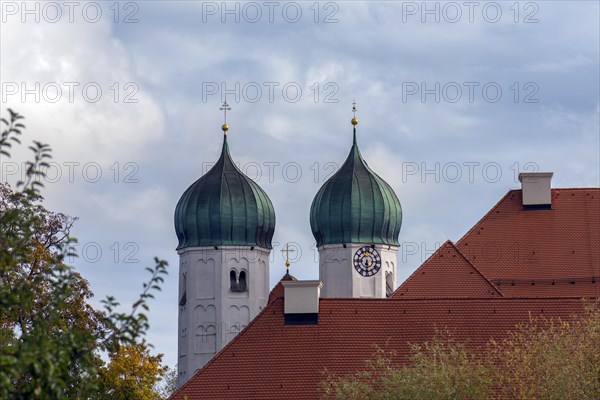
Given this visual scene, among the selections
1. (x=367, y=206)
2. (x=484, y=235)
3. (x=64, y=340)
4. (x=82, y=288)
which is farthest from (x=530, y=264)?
(x=367, y=206)

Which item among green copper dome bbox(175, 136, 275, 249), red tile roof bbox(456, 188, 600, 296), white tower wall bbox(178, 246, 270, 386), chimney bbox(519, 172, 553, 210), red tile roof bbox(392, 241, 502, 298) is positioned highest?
green copper dome bbox(175, 136, 275, 249)

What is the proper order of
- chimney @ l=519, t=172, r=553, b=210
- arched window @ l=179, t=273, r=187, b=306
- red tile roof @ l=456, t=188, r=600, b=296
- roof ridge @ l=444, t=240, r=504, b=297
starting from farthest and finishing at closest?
arched window @ l=179, t=273, r=187, b=306 < chimney @ l=519, t=172, r=553, b=210 < red tile roof @ l=456, t=188, r=600, b=296 < roof ridge @ l=444, t=240, r=504, b=297

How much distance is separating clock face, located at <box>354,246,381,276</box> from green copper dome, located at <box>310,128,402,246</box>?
0.56m

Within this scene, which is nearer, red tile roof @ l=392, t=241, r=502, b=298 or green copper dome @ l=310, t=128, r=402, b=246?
red tile roof @ l=392, t=241, r=502, b=298

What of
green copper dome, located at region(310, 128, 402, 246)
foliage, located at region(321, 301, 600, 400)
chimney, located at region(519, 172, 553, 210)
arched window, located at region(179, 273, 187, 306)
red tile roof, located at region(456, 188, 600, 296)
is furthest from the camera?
arched window, located at region(179, 273, 187, 306)

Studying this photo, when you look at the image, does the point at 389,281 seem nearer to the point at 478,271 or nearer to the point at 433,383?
the point at 478,271

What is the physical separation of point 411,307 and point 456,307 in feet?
3.96

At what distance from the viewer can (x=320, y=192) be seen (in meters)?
84.9

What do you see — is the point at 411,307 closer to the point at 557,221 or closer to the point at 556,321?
the point at 556,321

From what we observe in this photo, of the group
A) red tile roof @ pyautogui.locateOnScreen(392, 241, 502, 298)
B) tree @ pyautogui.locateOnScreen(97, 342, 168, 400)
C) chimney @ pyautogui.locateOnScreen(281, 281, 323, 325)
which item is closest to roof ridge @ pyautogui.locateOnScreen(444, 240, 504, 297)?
red tile roof @ pyautogui.locateOnScreen(392, 241, 502, 298)

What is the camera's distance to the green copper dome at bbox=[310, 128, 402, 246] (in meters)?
84.5

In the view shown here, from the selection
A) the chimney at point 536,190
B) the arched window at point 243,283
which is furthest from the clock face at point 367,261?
the chimney at point 536,190

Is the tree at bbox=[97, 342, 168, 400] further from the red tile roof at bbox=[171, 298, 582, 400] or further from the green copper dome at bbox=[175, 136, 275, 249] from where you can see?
the green copper dome at bbox=[175, 136, 275, 249]

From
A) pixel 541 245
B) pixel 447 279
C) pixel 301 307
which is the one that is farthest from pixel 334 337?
pixel 541 245
